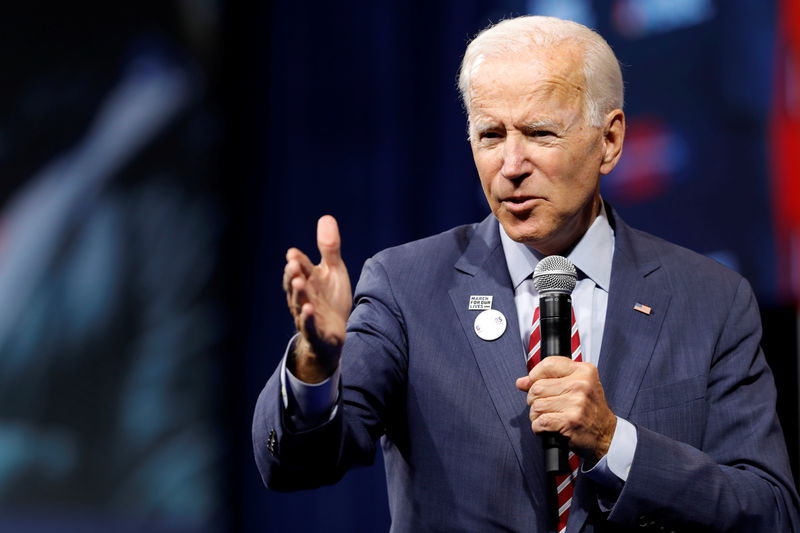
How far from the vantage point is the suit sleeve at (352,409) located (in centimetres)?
155

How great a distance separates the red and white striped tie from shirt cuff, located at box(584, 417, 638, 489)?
0.06m

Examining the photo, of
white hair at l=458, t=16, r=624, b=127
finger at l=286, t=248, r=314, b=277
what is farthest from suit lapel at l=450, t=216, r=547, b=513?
finger at l=286, t=248, r=314, b=277

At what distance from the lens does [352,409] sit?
5.57 ft

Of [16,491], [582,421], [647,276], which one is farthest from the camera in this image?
[16,491]

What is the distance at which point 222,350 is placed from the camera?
423 cm

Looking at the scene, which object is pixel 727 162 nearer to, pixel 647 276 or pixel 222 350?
pixel 647 276

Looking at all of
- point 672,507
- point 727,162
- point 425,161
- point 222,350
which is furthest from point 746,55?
point 222,350

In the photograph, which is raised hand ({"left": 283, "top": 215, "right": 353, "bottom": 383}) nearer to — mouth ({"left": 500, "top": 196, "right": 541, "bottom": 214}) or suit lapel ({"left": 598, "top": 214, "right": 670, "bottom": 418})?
mouth ({"left": 500, "top": 196, "right": 541, "bottom": 214})

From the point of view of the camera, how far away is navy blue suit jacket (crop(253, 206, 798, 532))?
160 cm

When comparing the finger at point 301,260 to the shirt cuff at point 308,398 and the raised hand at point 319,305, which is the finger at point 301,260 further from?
the shirt cuff at point 308,398

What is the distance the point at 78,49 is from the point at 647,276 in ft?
9.74

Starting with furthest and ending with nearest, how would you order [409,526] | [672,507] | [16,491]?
[16,491] < [409,526] < [672,507]

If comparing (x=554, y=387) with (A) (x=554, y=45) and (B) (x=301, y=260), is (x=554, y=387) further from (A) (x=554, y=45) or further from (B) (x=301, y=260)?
(A) (x=554, y=45)

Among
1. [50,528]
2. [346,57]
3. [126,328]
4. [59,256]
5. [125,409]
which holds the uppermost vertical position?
[346,57]
